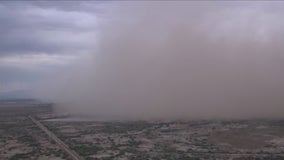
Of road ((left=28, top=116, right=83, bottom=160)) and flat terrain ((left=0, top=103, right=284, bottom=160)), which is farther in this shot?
road ((left=28, top=116, right=83, bottom=160))

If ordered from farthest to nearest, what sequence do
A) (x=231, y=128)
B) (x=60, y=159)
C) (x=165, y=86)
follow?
1. (x=165, y=86)
2. (x=231, y=128)
3. (x=60, y=159)

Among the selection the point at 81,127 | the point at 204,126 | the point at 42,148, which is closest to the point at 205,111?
the point at 204,126

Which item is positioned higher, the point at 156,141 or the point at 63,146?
the point at 156,141

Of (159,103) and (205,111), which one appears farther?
(159,103)

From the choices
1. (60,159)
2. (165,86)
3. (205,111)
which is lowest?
(60,159)

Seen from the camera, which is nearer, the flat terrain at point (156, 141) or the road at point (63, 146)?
the flat terrain at point (156, 141)

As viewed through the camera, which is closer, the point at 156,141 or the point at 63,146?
the point at 63,146

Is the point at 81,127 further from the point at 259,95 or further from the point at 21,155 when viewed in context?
the point at 259,95

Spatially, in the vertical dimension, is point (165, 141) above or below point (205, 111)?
below
